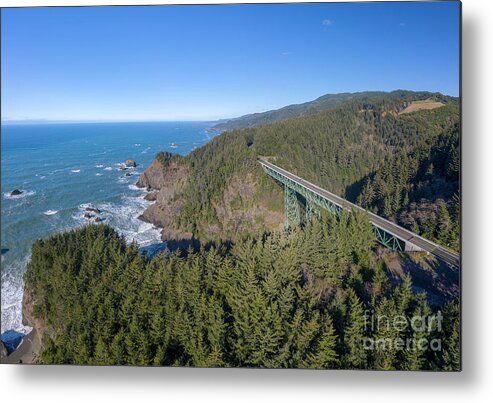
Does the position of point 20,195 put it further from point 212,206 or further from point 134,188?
point 212,206

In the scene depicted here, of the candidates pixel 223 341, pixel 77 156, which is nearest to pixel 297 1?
pixel 223 341

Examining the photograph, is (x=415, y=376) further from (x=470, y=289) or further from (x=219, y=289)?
(x=219, y=289)

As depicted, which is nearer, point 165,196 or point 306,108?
point 306,108

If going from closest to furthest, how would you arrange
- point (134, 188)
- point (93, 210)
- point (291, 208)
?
1. point (93, 210)
2. point (134, 188)
3. point (291, 208)

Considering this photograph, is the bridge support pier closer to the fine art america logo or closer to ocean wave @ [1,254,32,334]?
the fine art america logo

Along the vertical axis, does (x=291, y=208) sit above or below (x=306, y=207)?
below

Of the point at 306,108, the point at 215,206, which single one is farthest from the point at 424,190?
the point at 215,206
